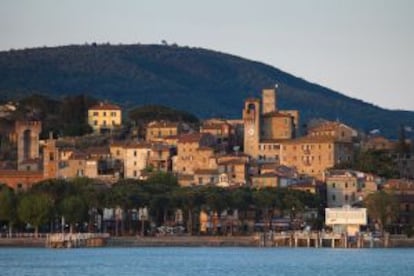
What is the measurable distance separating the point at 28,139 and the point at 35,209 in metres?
38.1

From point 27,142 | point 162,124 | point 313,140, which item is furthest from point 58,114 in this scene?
point 313,140

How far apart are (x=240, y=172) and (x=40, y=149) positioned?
23.4m

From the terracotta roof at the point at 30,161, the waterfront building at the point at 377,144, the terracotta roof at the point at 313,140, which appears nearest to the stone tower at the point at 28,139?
the terracotta roof at the point at 30,161

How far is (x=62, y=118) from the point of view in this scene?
179750mm

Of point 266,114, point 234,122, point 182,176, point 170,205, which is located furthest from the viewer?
point 234,122

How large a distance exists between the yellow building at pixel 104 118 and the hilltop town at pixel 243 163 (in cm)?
28

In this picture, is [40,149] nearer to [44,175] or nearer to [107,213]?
[44,175]

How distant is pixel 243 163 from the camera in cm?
15100

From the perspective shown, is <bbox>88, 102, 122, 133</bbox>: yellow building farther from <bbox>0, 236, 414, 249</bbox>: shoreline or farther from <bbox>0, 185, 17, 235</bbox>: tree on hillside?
<bbox>0, 185, 17, 235</bbox>: tree on hillside

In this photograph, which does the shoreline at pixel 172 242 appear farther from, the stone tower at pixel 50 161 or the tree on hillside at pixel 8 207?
the stone tower at pixel 50 161

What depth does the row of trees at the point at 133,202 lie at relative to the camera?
12975 centimetres

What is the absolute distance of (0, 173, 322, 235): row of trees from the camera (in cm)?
12975

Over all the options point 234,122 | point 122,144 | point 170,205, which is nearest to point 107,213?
point 170,205

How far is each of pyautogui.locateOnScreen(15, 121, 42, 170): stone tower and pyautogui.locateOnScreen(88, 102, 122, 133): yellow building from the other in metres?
9.87
